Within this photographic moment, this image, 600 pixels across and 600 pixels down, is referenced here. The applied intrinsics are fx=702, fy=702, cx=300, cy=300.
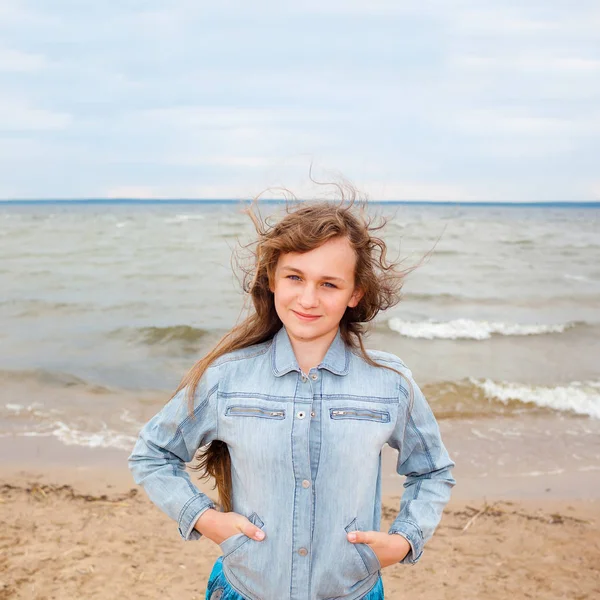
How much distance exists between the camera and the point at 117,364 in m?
9.96

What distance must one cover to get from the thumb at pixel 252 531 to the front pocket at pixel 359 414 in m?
0.37

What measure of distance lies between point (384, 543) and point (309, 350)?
0.57 meters

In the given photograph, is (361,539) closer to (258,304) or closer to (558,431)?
(258,304)

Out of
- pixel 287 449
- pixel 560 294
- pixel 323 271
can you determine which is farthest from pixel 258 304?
pixel 560 294

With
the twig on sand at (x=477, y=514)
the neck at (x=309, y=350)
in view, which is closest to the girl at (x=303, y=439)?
the neck at (x=309, y=350)

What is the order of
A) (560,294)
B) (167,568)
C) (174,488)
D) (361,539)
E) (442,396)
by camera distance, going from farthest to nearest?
(560,294) → (442,396) → (167,568) → (174,488) → (361,539)

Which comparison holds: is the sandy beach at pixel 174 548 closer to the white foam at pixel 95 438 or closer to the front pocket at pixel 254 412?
the white foam at pixel 95 438

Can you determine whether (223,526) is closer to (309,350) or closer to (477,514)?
(309,350)

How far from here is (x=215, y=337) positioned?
12.0m

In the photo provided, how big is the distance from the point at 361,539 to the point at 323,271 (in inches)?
29.2

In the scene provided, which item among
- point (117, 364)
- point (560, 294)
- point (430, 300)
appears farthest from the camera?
point (560, 294)

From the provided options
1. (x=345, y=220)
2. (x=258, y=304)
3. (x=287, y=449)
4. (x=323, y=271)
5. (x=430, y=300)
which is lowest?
(x=430, y=300)

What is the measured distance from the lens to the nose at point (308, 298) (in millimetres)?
1983

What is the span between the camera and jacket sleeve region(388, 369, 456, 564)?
2004 mm
